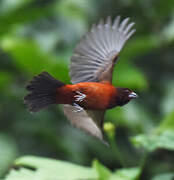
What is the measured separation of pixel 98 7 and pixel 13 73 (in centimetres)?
117

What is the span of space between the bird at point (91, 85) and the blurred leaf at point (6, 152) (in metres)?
2.02

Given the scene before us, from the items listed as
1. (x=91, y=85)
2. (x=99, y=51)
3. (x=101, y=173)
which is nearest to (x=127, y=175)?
(x=101, y=173)

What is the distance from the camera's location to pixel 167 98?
4.28 metres

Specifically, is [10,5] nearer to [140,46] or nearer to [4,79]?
[4,79]

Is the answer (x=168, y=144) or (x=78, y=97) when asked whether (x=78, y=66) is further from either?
(x=168, y=144)

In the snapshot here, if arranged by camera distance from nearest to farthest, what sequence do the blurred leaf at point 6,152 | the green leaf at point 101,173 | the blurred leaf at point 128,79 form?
the green leaf at point 101,173, the blurred leaf at point 6,152, the blurred leaf at point 128,79

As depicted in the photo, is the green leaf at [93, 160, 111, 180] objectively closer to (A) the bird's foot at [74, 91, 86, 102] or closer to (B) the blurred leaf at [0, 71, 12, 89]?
(A) the bird's foot at [74, 91, 86, 102]

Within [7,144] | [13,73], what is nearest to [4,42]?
[13,73]

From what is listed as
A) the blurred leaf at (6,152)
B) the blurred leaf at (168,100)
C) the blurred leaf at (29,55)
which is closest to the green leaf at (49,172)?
the blurred leaf at (6,152)

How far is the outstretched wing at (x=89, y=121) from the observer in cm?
161

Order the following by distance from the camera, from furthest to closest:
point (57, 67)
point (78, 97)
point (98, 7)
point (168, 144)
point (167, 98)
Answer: point (98, 7), point (167, 98), point (57, 67), point (168, 144), point (78, 97)

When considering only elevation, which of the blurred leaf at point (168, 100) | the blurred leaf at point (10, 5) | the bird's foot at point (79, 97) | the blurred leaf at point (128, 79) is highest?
the blurred leaf at point (10, 5)

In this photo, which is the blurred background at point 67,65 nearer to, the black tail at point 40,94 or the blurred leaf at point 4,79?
the blurred leaf at point 4,79

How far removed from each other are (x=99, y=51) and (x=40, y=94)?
0.44 m
